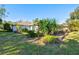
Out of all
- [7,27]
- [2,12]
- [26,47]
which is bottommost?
[26,47]

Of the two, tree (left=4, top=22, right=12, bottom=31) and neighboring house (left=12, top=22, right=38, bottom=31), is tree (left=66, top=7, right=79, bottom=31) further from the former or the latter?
tree (left=4, top=22, right=12, bottom=31)

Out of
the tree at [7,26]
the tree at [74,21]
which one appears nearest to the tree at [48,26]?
the tree at [74,21]

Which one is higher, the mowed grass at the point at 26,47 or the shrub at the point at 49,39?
the shrub at the point at 49,39

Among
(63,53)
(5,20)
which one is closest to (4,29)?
(5,20)

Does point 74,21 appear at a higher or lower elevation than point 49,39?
higher

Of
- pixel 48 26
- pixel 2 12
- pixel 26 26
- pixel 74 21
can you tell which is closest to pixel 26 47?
pixel 26 26

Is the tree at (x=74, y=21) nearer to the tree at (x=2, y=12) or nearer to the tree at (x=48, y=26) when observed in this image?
the tree at (x=48, y=26)

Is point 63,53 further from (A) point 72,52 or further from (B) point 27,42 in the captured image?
(B) point 27,42

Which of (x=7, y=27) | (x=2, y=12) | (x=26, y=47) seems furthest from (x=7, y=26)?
(x=26, y=47)

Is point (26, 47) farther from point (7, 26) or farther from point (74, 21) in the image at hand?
point (74, 21)

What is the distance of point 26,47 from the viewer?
488cm

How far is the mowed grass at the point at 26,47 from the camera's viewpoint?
486 cm

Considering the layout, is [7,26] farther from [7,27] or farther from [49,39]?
[49,39]

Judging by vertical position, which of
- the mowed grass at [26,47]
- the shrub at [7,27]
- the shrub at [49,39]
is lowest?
the mowed grass at [26,47]
